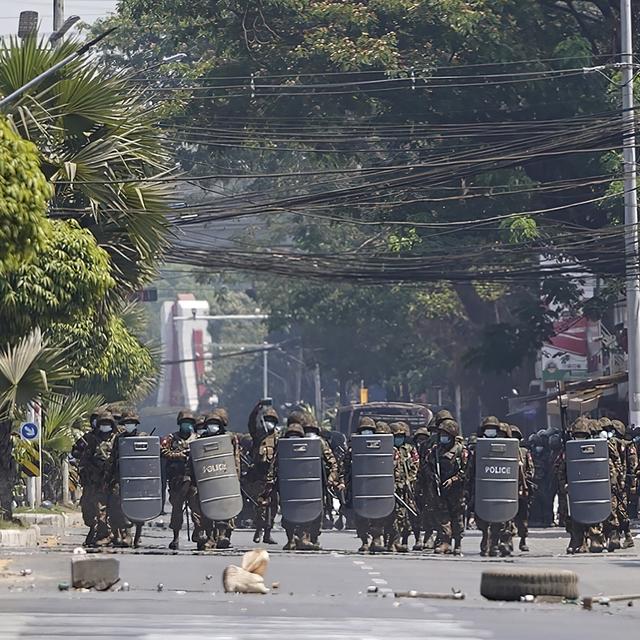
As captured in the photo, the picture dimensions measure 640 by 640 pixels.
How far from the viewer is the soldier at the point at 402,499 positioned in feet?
84.3

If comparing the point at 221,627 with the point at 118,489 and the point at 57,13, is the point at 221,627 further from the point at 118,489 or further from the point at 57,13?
the point at 57,13

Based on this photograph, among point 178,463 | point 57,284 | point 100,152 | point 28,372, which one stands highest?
point 100,152

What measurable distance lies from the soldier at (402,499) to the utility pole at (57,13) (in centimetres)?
1472

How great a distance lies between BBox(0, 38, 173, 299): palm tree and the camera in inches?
961

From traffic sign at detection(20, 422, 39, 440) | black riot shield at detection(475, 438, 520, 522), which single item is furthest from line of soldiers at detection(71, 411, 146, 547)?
traffic sign at detection(20, 422, 39, 440)

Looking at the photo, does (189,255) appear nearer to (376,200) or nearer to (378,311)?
(376,200)

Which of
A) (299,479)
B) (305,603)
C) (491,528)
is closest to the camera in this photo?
(305,603)

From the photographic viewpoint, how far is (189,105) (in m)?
44.4

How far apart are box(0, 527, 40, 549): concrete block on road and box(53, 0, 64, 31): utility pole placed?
520 inches

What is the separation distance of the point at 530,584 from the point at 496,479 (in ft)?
25.7

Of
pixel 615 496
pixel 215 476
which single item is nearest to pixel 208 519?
pixel 215 476

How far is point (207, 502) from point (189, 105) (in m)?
21.1

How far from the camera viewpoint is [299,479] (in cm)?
2495

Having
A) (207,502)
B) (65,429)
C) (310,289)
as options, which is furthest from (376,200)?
(310,289)
